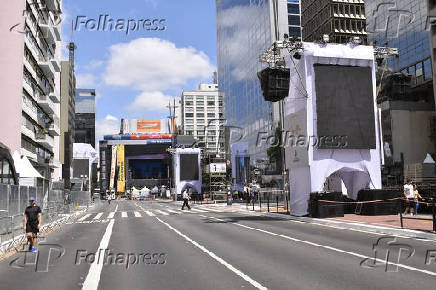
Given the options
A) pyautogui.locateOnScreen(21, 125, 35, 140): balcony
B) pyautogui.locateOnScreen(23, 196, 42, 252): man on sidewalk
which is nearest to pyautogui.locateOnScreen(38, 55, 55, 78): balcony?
pyautogui.locateOnScreen(21, 125, 35, 140): balcony

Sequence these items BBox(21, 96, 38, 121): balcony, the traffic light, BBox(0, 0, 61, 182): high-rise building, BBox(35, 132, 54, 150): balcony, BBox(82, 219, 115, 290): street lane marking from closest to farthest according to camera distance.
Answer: BBox(82, 219, 115, 290): street lane marking → the traffic light → BBox(0, 0, 61, 182): high-rise building → BBox(21, 96, 38, 121): balcony → BBox(35, 132, 54, 150): balcony

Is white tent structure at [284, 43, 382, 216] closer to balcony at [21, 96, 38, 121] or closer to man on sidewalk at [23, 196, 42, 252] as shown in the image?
man on sidewalk at [23, 196, 42, 252]

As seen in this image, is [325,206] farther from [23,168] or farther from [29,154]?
[29,154]

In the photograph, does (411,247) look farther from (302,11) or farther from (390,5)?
(302,11)

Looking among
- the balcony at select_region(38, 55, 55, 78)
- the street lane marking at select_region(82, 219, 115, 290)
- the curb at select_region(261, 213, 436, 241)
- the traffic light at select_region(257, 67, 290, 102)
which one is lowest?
the curb at select_region(261, 213, 436, 241)

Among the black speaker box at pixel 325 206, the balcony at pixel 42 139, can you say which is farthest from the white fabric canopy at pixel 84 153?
the black speaker box at pixel 325 206

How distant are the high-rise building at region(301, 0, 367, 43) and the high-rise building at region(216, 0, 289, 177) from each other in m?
5.60

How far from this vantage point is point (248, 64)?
319 feet

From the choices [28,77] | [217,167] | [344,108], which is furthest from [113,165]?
[344,108]

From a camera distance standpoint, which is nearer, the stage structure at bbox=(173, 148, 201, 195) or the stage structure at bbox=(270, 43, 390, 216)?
the stage structure at bbox=(270, 43, 390, 216)

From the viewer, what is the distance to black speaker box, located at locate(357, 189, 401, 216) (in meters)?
21.9

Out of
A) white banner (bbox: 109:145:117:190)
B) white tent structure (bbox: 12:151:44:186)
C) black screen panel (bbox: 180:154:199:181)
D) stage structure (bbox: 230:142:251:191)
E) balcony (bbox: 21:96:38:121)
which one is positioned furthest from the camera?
white banner (bbox: 109:145:117:190)

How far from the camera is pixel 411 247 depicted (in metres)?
11.6

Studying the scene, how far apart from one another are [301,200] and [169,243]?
11897 mm
